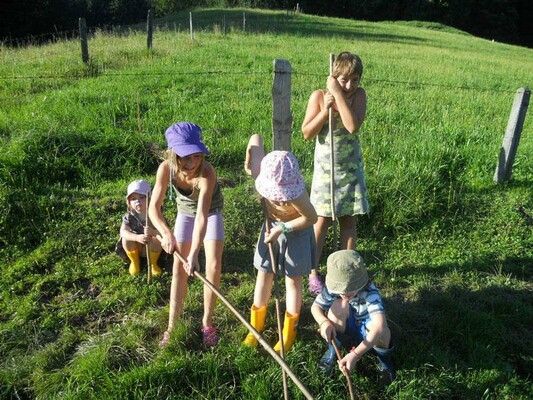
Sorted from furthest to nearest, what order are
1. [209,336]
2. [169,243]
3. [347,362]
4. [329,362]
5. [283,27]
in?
[283,27] < [209,336] < [169,243] < [329,362] < [347,362]

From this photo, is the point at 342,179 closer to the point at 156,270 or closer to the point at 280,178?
the point at 280,178

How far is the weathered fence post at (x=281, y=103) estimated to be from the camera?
3.80 meters

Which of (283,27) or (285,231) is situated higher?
(283,27)

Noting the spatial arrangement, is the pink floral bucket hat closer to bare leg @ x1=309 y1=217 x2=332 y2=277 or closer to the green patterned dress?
the green patterned dress

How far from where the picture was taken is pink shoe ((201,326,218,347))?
10.5ft

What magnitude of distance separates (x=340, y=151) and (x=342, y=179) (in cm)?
23

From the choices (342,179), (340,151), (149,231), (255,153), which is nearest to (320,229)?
(342,179)

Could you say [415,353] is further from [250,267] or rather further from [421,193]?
[421,193]

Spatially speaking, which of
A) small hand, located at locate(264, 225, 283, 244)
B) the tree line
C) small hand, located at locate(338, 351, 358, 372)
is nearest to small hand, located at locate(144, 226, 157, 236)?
small hand, located at locate(264, 225, 283, 244)

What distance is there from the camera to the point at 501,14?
45281mm

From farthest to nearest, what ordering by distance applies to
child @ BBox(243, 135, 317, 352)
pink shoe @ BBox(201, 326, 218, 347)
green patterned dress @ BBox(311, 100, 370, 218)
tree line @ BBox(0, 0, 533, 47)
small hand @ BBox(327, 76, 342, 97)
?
tree line @ BBox(0, 0, 533, 47), green patterned dress @ BBox(311, 100, 370, 218), small hand @ BBox(327, 76, 342, 97), pink shoe @ BBox(201, 326, 218, 347), child @ BBox(243, 135, 317, 352)

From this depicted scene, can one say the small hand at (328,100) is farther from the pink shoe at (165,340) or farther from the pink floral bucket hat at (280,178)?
the pink shoe at (165,340)

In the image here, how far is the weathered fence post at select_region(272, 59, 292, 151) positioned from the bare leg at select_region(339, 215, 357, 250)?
811 millimetres

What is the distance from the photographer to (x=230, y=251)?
4.32m
